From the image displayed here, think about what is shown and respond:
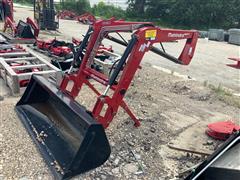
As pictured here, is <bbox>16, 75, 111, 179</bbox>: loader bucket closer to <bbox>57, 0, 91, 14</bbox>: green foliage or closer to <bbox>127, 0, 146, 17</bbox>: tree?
<bbox>127, 0, 146, 17</bbox>: tree

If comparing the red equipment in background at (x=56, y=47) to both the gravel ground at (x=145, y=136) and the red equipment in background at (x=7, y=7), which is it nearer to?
the gravel ground at (x=145, y=136)

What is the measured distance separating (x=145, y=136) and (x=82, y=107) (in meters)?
1.08

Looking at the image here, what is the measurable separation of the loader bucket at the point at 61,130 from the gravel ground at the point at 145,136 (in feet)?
0.48

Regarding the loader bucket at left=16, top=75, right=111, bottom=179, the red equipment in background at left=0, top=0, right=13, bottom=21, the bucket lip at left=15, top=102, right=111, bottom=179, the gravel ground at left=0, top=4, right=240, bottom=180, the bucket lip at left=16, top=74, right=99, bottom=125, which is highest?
the red equipment in background at left=0, top=0, right=13, bottom=21

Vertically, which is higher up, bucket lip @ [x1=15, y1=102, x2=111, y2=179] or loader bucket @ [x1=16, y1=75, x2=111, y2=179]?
loader bucket @ [x1=16, y1=75, x2=111, y2=179]

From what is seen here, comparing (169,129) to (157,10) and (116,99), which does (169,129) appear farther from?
(157,10)

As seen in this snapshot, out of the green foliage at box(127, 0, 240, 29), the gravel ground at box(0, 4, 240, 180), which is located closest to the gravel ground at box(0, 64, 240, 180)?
the gravel ground at box(0, 4, 240, 180)

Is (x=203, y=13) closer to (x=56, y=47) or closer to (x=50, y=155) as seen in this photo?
(x=56, y=47)

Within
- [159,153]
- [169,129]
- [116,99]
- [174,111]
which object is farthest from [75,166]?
[174,111]

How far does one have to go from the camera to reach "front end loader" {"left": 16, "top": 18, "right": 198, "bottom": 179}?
3.05 metres

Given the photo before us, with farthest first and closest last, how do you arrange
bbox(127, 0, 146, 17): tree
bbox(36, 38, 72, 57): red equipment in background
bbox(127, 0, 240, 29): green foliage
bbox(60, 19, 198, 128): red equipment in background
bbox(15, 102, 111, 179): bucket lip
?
bbox(127, 0, 146, 17): tree < bbox(127, 0, 240, 29): green foliage < bbox(36, 38, 72, 57): red equipment in background < bbox(60, 19, 198, 128): red equipment in background < bbox(15, 102, 111, 179): bucket lip

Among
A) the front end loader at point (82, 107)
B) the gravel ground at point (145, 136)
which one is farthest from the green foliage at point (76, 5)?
the front end loader at point (82, 107)

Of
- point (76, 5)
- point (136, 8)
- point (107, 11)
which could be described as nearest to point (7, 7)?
point (76, 5)

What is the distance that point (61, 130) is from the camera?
3764 millimetres
